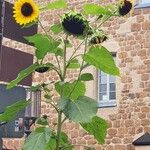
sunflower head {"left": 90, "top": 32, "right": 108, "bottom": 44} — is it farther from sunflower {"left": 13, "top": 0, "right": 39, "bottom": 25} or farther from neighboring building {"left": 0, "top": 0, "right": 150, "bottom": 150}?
neighboring building {"left": 0, "top": 0, "right": 150, "bottom": 150}

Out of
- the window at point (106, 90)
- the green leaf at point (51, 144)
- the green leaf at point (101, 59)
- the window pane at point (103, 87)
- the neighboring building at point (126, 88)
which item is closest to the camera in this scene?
the green leaf at point (101, 59)

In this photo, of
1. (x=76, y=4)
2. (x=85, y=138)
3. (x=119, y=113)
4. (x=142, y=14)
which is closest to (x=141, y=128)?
(x=119, y=113)

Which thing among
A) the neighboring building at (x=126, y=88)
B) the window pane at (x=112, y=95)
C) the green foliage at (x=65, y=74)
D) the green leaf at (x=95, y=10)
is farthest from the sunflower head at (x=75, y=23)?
the window pane at (x=112, y=95)

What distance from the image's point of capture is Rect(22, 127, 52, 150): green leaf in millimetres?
1975

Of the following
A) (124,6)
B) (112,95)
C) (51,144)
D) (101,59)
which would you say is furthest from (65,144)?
(112,95)

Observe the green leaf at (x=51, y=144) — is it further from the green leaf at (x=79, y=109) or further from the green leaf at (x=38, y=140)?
the green leaf at (x=79, y=109)

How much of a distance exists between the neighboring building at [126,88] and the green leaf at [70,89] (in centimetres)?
702

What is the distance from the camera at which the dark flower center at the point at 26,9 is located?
82.6 inches

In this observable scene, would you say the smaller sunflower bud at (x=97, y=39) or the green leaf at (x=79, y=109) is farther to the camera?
the smaller sunflower bud at (x=97, y=39)

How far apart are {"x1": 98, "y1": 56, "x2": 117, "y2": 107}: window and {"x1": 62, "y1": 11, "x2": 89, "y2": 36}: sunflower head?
7729 mm

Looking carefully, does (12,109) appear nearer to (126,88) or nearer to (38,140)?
(38,140)

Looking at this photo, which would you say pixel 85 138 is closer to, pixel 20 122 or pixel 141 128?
pixel 141 128

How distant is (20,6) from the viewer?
2119 millimetres

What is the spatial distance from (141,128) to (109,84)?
49.3 inches
